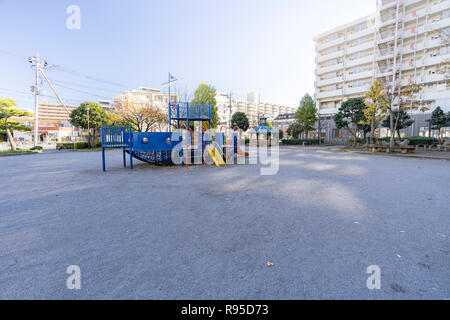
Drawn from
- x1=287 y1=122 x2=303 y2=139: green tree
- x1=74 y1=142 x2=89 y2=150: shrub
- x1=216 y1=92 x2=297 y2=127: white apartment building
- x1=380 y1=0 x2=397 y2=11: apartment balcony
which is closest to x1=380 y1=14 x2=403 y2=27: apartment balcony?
x1=380 y1=0 x2=397 y2=11: apartment balcony

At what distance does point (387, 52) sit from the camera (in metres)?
34.1

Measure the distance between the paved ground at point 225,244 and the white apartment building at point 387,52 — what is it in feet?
102

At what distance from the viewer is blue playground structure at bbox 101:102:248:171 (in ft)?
31.2

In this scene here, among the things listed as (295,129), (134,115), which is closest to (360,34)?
(295,129)

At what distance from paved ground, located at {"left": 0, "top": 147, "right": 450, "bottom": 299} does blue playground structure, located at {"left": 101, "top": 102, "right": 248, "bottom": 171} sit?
4614 mm

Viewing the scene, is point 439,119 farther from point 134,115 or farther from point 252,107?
point 252,107

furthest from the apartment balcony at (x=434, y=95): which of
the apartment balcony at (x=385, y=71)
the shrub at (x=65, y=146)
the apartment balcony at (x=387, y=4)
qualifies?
the shrub at (x=65, y=146)

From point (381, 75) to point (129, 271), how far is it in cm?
4446

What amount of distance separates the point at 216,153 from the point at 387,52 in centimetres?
3994

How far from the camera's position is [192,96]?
125 ft

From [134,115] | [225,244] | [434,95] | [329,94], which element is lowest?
[225,244]

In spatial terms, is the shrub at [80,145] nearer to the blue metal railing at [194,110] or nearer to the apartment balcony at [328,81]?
the blue metal railing at [194,110]
